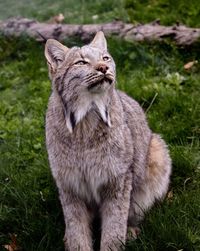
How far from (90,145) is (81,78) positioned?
1.59 ft

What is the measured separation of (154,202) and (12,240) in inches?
45.0

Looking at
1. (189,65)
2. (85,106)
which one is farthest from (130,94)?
(85,106)

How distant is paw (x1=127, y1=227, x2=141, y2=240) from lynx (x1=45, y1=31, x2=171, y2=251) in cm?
2

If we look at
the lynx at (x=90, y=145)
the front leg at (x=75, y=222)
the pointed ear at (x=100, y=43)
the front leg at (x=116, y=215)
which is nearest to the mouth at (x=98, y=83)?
the lynx at (x=90, y=145)

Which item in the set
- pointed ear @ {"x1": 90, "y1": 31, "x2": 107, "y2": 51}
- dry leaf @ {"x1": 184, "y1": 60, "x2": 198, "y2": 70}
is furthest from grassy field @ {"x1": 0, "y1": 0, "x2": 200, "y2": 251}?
pointed ear @ {"x1": 90, "y1": 31, "x2": 107, "y2": 51}

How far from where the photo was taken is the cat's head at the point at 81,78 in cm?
389

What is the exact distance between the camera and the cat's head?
12.8 ft

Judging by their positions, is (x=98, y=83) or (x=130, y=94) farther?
(x=130, y=94)

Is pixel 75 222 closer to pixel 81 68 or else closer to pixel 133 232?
pixel 133 232

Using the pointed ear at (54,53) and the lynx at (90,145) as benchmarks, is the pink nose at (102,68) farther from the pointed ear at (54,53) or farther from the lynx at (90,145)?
the pointed ear at (54,53)

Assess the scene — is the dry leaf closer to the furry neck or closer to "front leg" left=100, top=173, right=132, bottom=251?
"front leg" left=100, top=173, right=132, bottom=251

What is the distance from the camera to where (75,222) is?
4.34m

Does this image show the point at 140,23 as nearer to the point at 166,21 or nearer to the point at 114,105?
the point at 166,21

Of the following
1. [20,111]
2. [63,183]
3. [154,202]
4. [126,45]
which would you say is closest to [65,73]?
[63,183]
